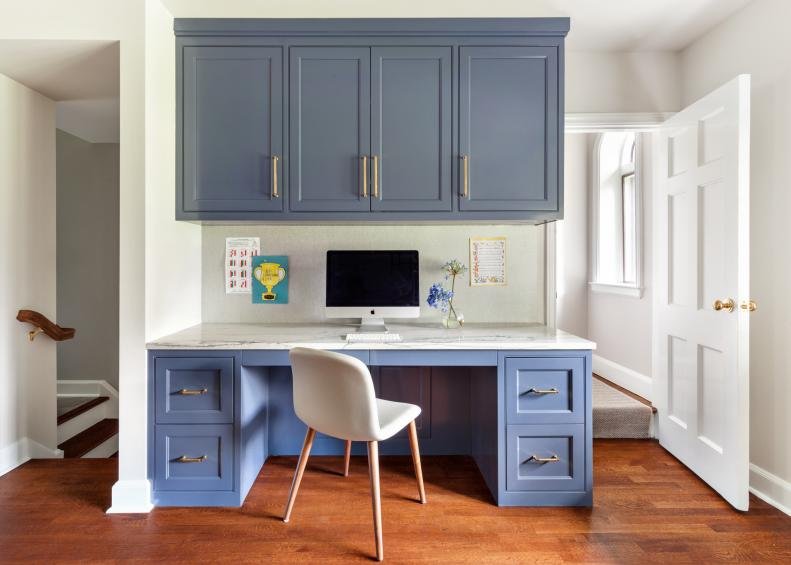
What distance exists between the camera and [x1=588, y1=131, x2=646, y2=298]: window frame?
11.8ft

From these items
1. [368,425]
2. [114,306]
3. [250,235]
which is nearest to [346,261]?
[250,235]

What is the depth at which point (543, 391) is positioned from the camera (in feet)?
7.00

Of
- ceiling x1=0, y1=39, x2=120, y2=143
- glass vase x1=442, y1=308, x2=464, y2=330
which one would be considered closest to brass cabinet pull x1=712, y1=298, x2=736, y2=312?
glass vase x1=442, y1=308, x2=464, y2=330

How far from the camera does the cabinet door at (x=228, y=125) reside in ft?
7.79

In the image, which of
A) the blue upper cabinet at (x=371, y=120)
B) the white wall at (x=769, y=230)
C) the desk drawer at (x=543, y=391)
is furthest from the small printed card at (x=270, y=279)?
the white wall at (x=769, y=230)

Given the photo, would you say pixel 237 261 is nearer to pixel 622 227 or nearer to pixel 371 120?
pixel 371 120

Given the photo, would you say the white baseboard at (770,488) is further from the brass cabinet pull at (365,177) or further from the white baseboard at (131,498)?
the white baseboard at (131,498)

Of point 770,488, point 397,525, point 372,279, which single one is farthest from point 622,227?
point 397,525

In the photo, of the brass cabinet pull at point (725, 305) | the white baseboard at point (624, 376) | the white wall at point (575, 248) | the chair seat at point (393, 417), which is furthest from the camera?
the white wall at point (575, 248)

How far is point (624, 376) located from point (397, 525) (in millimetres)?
2506

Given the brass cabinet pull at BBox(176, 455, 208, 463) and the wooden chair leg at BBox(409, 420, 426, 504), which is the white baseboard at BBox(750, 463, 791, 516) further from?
the brass cabinet pull at BBox(176, 455, 208, 463)

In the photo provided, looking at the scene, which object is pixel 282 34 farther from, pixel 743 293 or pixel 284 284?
pixel 743 293

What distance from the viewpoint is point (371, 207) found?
94.2 inches

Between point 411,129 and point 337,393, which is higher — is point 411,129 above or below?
above
